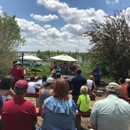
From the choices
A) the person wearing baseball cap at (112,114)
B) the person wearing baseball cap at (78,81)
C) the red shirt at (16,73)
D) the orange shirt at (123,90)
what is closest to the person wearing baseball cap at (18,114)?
the person wearing baseball cap at (112,114)

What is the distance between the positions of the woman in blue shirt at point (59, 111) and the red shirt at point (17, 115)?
0.87 ft

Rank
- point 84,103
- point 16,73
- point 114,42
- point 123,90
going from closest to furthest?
point 84,103 → point 123,90 → point 16,73 → point 114,42

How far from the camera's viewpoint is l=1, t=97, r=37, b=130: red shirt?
Result: 8.41 ft

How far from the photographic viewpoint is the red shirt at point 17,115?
256cm

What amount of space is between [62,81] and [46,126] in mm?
739

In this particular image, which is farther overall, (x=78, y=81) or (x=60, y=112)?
(x=78, y=81)

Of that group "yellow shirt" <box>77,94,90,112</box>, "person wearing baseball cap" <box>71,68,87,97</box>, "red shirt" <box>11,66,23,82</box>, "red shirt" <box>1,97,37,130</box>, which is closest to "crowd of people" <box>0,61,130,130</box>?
"red shirt" <box>1,97,37,130</box>

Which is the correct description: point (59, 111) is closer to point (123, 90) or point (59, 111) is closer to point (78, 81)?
point (78, 81)

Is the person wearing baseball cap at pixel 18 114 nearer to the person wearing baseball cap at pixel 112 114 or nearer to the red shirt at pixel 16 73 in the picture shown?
the person wearing baseball cap at pixel 112 114

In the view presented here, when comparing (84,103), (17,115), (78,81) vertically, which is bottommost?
(84,103)

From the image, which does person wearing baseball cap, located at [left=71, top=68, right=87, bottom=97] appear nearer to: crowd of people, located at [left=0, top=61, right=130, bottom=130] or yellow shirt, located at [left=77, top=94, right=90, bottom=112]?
yellow shirt, located at [left=77, top=94, right=90, bottom=112]

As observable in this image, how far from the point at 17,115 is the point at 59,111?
2.01 ft

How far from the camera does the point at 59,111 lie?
8.67 ft

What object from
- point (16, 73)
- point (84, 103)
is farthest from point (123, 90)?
point (16, 73)
